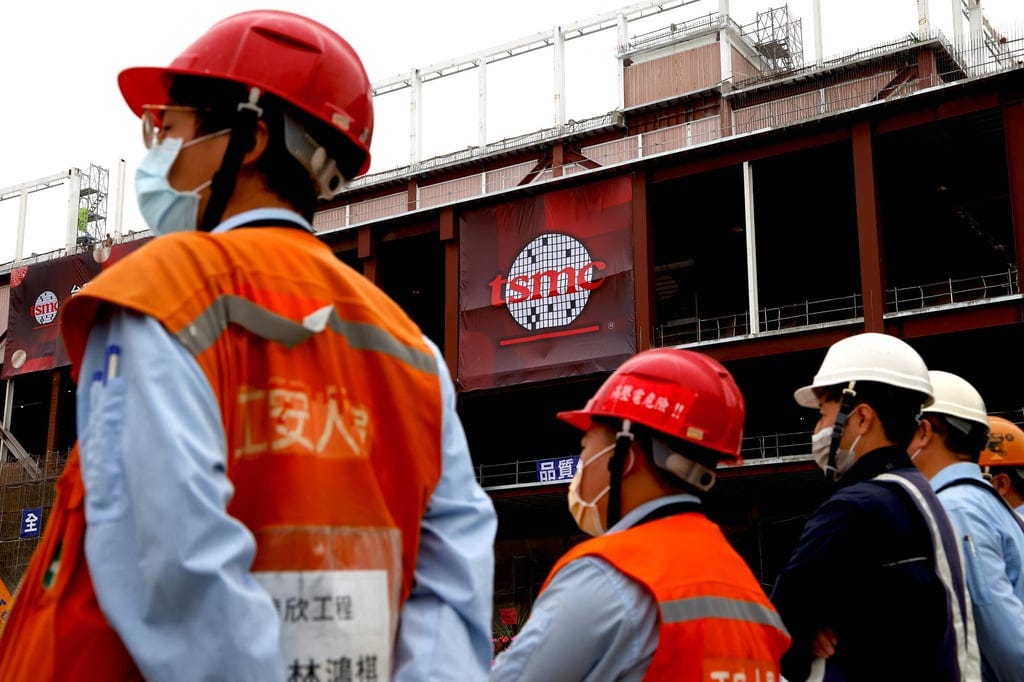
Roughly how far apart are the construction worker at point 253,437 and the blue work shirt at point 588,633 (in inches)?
43.9

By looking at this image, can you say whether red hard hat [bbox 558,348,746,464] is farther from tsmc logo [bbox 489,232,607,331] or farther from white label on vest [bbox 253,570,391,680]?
tsmc logo [bbox 489,232,607,331]

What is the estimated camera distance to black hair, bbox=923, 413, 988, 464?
5.39 meters

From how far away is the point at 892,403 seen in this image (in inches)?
178

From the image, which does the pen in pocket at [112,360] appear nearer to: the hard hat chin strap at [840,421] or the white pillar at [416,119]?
the hard hat chin strap at [840,421]

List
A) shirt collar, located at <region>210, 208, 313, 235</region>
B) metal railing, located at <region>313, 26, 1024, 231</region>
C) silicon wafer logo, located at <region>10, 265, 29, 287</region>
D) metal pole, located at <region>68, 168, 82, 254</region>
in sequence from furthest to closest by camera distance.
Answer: metal pole, located at <region>68, 168, 82, 254</region> → silicon wafer logo, located at <region>10, 265, 29, 287</region> → metal railing, located at <region>313, 26, 1024, 231</region> → shirt collar, located at <region>210, 208, 313, 235</region>

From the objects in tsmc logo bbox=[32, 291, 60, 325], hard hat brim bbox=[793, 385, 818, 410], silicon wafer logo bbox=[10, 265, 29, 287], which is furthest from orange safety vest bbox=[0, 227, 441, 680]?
silicon wafer logo bbox=[10, 265, 29, 287]

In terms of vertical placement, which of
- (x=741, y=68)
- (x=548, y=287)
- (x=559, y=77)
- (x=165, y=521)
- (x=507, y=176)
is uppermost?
(x=559, y=77)

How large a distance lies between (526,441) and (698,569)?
35.2m

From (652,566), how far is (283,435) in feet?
5.79

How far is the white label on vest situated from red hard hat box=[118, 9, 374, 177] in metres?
0.90

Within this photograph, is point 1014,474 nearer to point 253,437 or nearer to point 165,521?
point 253,437

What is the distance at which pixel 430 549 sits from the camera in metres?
2.15

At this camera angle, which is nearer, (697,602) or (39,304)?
(697,602)

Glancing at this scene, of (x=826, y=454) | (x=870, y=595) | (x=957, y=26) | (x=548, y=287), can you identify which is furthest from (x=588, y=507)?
(x=957, y=26)
